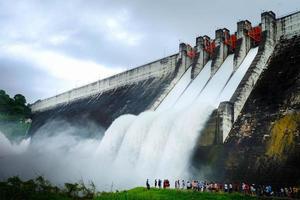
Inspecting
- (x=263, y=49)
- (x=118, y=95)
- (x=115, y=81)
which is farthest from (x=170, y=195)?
(x=115, y=81)

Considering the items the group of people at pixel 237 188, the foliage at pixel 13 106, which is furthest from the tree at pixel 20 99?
the group of people at pixel 237 188

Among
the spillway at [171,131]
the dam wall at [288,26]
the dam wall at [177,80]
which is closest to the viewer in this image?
the spillway at [171,131]

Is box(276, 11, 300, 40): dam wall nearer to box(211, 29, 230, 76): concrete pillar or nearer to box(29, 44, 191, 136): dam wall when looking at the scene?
box(211, 29, 230, 76): concrete pillar

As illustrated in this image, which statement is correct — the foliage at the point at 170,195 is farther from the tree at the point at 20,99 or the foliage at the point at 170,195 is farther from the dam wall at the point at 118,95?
the tree at the point at 20,99

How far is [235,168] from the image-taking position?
24656 millimetres

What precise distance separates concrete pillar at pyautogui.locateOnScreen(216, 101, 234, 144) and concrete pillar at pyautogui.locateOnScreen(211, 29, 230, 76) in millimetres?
8773

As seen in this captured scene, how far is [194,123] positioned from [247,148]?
15.7 feet

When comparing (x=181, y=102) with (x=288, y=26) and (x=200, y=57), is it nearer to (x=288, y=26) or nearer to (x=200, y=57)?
(x=200, y=57)

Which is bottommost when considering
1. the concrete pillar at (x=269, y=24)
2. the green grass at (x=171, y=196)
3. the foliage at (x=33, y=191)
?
the green grass at (x=171, y=196)

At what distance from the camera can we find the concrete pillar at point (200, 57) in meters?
39.2

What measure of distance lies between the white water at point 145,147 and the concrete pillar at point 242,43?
0.44 metres

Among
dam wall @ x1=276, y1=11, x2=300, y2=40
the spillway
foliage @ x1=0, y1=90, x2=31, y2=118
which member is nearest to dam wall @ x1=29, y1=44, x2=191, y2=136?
the spillway

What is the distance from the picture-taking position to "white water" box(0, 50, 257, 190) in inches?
1121

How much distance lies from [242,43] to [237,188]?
48.5 feet
